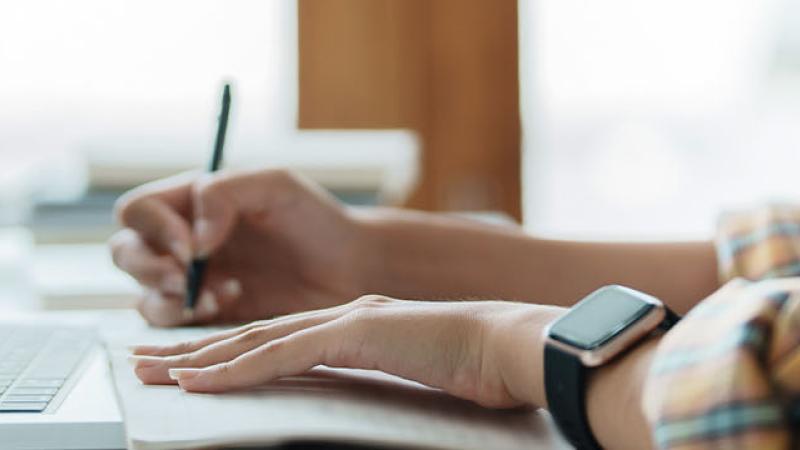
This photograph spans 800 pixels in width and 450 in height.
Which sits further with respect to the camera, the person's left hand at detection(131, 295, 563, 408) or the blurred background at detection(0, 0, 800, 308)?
the blurred background at detection(0, 0, 800, 308)

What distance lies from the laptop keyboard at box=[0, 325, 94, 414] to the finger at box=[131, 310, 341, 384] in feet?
0.19

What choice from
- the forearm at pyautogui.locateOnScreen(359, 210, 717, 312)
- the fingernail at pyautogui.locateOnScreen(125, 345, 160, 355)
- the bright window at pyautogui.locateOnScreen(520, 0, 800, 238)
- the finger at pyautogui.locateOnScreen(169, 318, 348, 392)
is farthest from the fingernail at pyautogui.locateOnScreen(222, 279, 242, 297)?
the bright window at pyautogui.locateOnScreen(520, 0, 800, 238)

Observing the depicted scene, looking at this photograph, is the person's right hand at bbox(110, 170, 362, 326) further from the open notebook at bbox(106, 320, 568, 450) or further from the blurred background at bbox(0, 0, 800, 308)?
the blurred background at bbox(0, 0, 800, 308)

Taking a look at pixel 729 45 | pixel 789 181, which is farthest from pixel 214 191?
pixel 789 181

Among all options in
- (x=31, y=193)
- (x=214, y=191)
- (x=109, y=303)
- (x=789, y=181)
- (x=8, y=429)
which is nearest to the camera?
(x=8, y=429)

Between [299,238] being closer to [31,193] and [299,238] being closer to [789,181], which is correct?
[31,193]

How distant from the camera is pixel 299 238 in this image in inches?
39.2

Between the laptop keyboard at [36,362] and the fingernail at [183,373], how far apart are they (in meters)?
0.07

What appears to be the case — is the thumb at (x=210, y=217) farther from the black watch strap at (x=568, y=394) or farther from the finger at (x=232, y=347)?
the black watch strap at (x=568, y=394)

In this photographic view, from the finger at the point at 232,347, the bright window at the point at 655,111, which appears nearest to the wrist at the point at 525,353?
the finger at the point at 232,347

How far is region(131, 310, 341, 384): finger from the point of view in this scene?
62cm

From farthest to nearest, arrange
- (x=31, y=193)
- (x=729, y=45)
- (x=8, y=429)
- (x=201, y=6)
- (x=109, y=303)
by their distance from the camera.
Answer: (x=729, y=45)
(x=201, y=6)
(x=31, y=193)
(x=109, y=303)
(x=8, y=429)

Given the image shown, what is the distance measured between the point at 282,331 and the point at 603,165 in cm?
274

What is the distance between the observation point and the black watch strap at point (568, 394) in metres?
0.50
